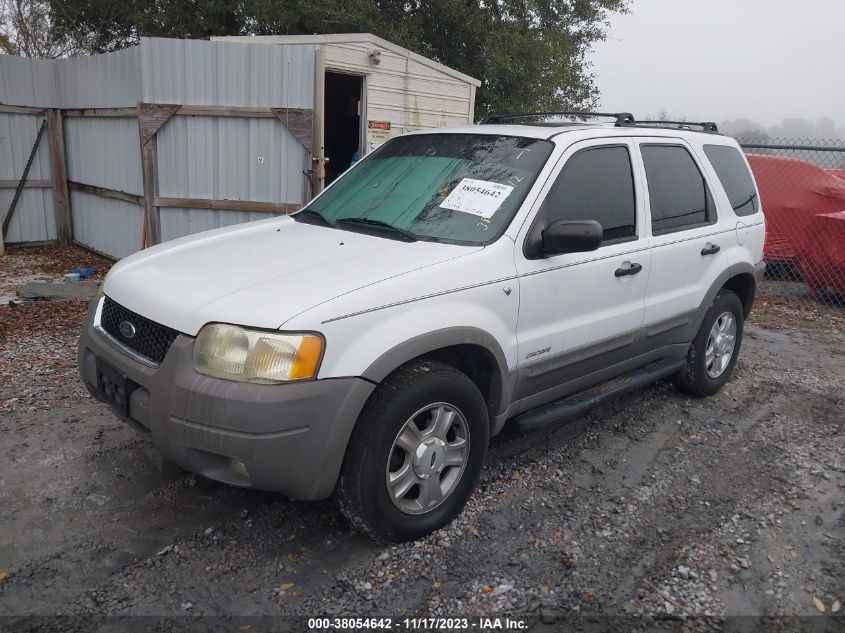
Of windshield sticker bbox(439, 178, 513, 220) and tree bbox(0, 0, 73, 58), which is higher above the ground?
tree bbox(0, 0, 73, 58)

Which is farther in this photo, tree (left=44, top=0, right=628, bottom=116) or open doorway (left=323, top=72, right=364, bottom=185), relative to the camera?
tree (left=44, top=0, right=628, bottom=116)

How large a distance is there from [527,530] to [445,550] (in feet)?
1.48

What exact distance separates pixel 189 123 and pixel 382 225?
4.98 metres

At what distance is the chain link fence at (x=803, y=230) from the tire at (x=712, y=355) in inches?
145

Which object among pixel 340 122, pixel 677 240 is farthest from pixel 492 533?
pixel 340 122

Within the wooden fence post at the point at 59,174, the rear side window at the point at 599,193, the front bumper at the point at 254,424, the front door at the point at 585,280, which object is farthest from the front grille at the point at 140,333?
the wooden fence post at the point at 59,174

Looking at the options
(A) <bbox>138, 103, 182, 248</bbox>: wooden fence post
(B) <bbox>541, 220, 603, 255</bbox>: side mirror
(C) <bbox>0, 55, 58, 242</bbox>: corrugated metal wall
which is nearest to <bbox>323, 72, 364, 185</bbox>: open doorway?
(A) <bbox>138, 103, 182, 248</bbox>: wooden fence post

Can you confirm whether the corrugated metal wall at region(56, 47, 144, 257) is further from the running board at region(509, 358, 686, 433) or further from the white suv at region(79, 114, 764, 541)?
the running board at region(509, 358, 686, 433)

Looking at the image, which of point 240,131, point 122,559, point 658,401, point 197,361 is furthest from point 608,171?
point 240,131

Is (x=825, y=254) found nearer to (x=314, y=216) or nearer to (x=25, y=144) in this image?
(x=314, y=216)

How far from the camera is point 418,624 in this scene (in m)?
2.69

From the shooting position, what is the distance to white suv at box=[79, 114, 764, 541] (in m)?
2.68

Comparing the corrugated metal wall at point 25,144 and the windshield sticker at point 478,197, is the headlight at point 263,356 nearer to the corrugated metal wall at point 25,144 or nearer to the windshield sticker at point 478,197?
the windshield sticker at point 478,197

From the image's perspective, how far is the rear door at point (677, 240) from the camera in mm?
4242
